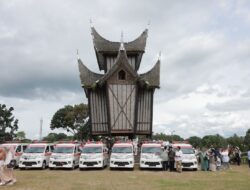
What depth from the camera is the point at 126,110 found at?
4612cm

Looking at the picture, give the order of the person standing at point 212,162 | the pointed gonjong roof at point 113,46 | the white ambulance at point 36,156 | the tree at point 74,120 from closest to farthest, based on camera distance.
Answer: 1. the white ambulance at point 36,156
2. the person standing at point 212,162
3. the pointed gonjong roof at point 113,46
4. the tree at point 74,120

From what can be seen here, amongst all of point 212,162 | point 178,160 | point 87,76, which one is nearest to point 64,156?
point 178,160

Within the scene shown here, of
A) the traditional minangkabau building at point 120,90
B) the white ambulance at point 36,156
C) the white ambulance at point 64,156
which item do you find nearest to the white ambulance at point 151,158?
the white ambulance at point 64,156

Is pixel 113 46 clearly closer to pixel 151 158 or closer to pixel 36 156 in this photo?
pixel 36 156

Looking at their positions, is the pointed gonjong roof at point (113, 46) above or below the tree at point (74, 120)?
above

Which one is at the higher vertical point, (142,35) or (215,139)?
(142,35)

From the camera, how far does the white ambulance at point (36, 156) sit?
26531 mm

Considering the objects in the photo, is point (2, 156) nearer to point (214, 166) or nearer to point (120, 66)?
point (214, 166)

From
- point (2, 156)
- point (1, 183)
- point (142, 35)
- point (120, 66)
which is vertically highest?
point (142, 35)

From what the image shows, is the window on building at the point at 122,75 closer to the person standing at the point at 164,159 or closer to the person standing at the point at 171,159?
the person standing at the point at 164,159

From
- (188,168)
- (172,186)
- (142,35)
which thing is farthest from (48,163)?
(142,35)

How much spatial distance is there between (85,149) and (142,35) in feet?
85.8

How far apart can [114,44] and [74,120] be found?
29505 mm

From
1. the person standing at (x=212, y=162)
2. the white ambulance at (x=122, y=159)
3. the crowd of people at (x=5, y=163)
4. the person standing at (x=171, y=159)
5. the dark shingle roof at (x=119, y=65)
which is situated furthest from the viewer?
the dark shingle roof at (x=119, y=65)
